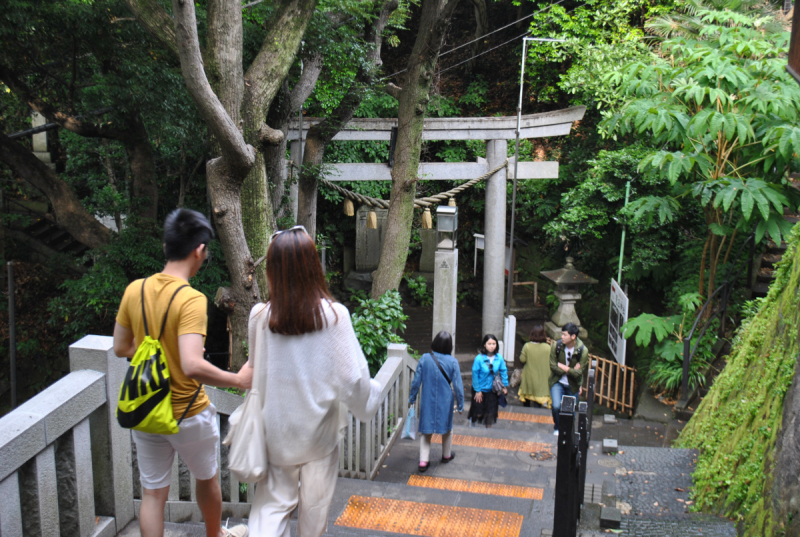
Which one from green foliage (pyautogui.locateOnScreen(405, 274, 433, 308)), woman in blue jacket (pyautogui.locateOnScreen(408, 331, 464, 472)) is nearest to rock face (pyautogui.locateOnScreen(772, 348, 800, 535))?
woman in blue jacket (pyautogui.locateOnScreen(408, 331, 464, 472))

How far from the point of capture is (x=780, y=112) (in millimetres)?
6859

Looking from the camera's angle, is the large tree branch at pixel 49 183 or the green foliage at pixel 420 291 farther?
the green foliage at pixel 420 291

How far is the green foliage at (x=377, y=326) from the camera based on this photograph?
6949mm

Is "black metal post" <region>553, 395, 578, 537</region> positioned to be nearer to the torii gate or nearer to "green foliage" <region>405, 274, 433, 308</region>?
the torii gate

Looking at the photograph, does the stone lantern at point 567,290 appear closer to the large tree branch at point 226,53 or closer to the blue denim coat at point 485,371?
the blue denim coat at point 485,371

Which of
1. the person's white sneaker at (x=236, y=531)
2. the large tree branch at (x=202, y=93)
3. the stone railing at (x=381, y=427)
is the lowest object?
the stone railing at (x=381, y=427)

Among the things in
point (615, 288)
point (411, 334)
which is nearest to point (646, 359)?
point (615, 288)

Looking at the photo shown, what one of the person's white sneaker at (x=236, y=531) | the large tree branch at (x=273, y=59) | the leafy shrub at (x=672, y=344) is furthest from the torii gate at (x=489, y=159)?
the person's white sneaker at (x=236, y=531)

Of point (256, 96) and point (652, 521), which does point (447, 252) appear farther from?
point (652, 521)

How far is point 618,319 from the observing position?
10203 mm

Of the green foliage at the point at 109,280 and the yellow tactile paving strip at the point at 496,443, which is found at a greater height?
the green foliage at the point at 109,280

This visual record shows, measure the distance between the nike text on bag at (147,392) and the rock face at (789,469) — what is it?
2751 millimetres

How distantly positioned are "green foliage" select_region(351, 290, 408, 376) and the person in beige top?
1585 mm

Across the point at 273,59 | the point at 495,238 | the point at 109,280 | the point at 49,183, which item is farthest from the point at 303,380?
the point at 495,238
